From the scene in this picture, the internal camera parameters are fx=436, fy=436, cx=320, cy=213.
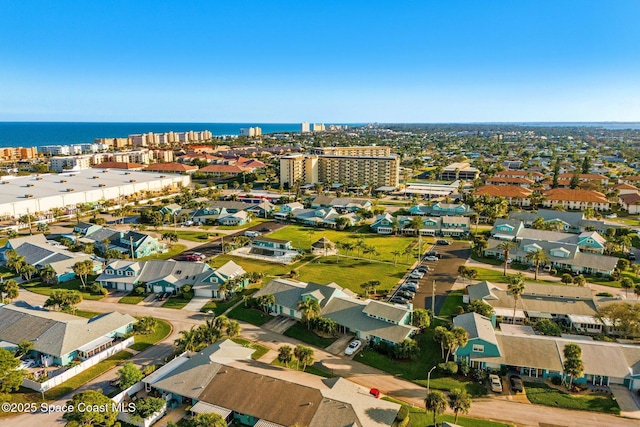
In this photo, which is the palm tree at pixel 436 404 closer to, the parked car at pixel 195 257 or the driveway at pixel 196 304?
the driveway at pixel 196 304

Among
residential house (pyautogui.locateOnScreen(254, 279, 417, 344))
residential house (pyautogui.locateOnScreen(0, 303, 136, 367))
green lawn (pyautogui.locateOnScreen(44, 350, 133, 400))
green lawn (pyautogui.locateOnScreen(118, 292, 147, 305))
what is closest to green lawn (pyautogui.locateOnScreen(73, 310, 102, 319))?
green lawn (pyautogui.locateOnScreen(118, 292, 147, 305))

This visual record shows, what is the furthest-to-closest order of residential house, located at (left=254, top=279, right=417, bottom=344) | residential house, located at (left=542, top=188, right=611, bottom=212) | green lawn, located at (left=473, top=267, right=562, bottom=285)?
residential house, located at (left=542, top=188, right=611, bottom=212) → green lawn, located at (left=473, top=267, right=562, bottom=285) → residential house, located at (left=254, top=279, right=417, bottom=344)

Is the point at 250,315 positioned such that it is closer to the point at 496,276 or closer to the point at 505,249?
the point at 496,276

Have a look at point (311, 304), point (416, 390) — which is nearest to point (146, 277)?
point (311, 304)

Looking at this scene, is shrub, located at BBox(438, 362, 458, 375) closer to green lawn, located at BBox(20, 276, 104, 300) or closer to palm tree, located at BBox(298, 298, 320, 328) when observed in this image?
palm tree, located at BBox(298, 298, 320, 328)

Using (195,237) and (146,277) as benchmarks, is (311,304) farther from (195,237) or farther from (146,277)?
(195,237)

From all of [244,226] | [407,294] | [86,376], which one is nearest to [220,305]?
[86,376]
